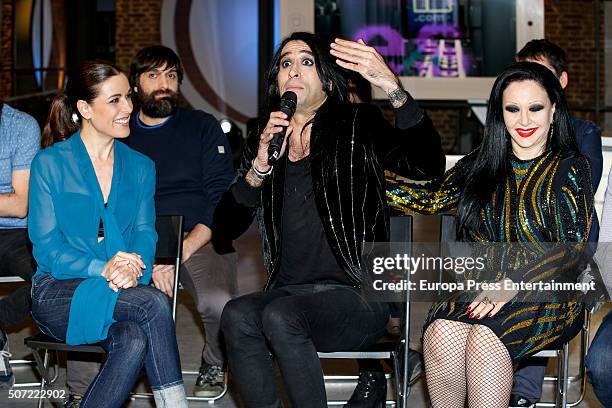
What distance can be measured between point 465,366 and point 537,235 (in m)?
0.45

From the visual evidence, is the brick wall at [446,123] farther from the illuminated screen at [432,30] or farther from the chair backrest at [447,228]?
the chair backrest at [447,228]

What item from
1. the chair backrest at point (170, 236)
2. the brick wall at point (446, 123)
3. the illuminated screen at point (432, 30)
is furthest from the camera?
the brick wall at point (446, 123)

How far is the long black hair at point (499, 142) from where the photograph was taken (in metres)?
2.92

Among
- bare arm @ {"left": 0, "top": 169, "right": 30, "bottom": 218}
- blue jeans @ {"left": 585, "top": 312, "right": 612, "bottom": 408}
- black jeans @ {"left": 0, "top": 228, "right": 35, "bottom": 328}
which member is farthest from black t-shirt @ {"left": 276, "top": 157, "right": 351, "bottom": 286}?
bare arm @ {"left": 0, "top": 169, "right": 30, "bottom": 218}

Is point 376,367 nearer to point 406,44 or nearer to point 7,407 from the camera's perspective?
point 7,407

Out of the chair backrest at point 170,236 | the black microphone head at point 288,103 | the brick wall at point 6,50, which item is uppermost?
the brick wall at point 6,50

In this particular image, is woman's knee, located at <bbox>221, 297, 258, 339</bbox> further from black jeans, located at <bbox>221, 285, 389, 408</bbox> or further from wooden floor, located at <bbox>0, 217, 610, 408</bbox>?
wooden floor, located at <bbox>0, 217, 610, 408</bbox>

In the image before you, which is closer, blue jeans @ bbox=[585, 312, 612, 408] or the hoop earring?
blue jeans @ bbox=[585, 312, 612, 408]

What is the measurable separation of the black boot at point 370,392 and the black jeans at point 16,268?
131 centimetres

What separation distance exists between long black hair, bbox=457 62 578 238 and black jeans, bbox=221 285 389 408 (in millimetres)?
422

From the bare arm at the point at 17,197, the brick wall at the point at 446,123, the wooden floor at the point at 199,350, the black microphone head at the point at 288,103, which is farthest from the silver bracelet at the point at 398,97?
the brick wall at the point at 446,123

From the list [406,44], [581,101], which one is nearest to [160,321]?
[406,44]

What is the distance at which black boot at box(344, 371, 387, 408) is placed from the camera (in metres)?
3.24

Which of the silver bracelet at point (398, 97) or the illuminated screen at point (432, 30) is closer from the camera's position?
the silver bracelet at point (398, 97)
